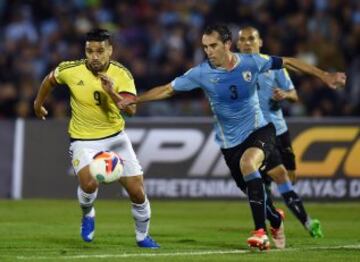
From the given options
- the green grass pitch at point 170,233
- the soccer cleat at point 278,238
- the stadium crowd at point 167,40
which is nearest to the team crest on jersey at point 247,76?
the soccer cleat at point 278,238

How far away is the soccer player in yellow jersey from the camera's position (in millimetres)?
11844

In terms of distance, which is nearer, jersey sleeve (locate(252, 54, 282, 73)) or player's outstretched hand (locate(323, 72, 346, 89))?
player's outstretched hand (locate(323, 72, 346, 89))

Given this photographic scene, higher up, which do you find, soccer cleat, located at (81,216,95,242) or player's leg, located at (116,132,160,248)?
player's leg, located at (116,132,160,248)

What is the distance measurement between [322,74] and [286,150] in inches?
134

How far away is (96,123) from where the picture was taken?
39.8 ft

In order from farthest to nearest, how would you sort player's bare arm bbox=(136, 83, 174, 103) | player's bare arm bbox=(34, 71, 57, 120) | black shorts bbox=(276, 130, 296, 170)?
black shorts bbox=(276, 130, 296, 170) < player's bare arm bbox=(34, 71, 57, 120) < player's bare arm bbox=(136, 83, 174, 103)

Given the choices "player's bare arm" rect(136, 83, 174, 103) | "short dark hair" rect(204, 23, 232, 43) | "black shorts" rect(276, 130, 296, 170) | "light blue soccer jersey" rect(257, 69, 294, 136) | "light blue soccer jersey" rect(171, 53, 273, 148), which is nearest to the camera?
"player's bare arm" rect(136, 83, 174, 103)

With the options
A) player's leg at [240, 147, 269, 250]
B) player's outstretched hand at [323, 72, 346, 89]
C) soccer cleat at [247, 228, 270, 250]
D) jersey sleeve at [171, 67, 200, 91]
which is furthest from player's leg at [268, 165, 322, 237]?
player's outstretched hand at [323, 72, 346, 89]

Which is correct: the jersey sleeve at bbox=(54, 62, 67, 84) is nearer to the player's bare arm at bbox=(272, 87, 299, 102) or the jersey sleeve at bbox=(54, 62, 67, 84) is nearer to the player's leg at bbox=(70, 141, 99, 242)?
the player's leg at bbox=(70, 141, 99, 242)

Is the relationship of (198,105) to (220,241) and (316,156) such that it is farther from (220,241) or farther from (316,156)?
(220,241)

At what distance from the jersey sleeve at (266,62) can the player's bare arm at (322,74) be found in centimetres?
8

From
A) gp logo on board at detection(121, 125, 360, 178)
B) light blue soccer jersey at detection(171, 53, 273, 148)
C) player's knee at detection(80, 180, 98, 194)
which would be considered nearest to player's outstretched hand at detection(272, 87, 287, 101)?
light blue soccer jersey at detection(171, 53, 273, 148)

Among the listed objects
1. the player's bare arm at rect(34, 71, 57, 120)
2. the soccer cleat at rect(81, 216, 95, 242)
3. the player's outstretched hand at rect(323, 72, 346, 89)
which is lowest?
the soccer cleat at rect(81, 216, 95, 242)

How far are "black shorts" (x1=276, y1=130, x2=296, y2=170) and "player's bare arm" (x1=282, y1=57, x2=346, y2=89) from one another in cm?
269
